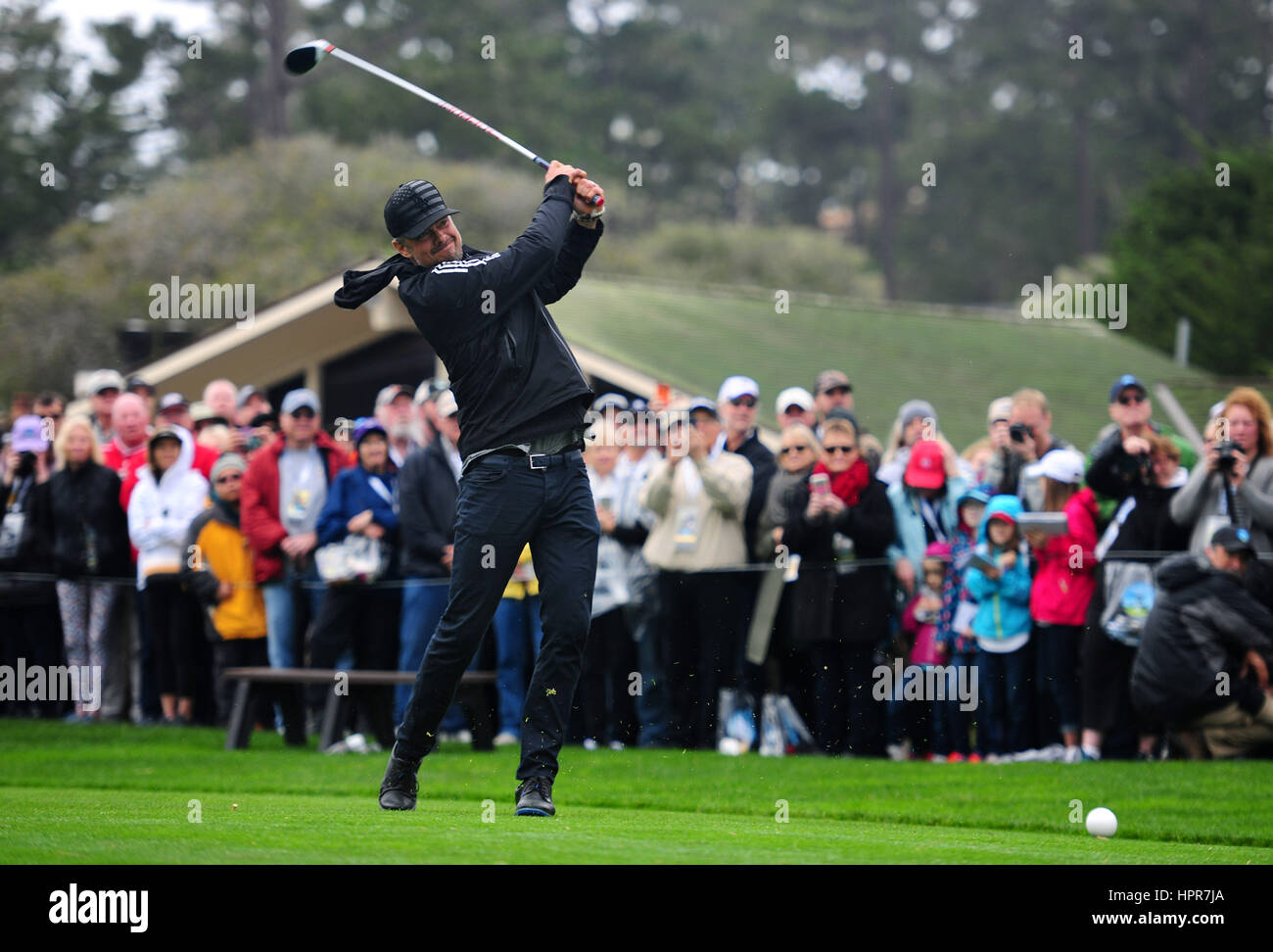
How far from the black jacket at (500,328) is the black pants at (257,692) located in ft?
22.0

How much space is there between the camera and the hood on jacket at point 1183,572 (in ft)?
38.4

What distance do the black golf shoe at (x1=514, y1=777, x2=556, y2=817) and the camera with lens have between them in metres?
5.90

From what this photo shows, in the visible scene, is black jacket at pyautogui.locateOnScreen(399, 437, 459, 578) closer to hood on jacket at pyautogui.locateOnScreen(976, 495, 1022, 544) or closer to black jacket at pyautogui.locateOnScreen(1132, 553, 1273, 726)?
hood on jacket at pyautogui.locateOnScreen(976, 495, 1022, 544)

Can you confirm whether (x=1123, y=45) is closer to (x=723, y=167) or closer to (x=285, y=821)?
(x=723, y=167)

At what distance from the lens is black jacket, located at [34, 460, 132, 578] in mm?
15898

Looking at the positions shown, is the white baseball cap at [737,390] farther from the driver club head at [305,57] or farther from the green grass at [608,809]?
the driver club head at [305,57]

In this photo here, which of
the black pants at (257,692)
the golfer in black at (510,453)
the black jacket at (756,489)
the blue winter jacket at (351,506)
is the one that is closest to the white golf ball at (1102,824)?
the golfer in black at (510,453)

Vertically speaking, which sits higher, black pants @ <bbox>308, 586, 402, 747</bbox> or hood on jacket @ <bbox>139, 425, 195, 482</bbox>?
hood on jacket @ <bbox>139, 425, 195, 482</bbox>

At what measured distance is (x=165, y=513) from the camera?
1536 cm

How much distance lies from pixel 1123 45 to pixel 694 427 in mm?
49862

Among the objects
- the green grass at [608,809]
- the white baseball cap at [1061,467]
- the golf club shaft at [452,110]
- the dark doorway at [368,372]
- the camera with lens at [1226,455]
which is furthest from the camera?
the dark doorway at [368,372]

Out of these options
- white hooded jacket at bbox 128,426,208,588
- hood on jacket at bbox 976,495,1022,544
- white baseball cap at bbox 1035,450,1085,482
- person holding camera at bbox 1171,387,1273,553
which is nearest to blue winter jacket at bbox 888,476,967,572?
hood on jacket at bbox 976,495,1022,544

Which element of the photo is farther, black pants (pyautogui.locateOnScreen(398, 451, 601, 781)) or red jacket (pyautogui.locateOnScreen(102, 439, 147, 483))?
red jacket (pyautogui.locateOnScreen(102, 439, 147, 483))

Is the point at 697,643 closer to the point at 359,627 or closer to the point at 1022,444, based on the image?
the point at 1022,444
